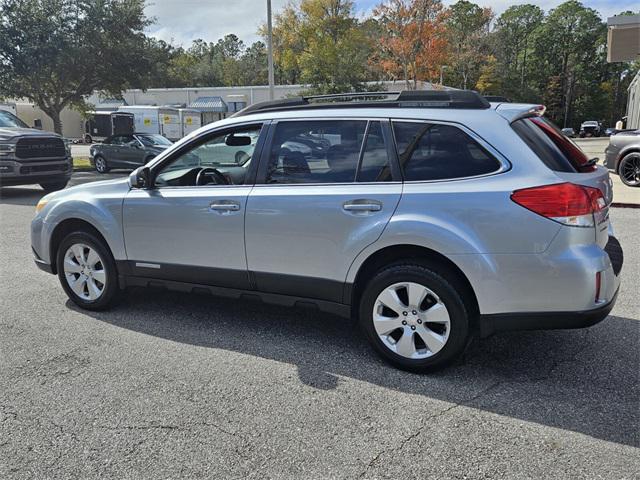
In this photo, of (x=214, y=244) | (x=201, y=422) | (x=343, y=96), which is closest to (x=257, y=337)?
(x=214, y=244)

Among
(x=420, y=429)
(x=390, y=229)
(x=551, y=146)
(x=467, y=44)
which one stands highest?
(x=467, y=44)

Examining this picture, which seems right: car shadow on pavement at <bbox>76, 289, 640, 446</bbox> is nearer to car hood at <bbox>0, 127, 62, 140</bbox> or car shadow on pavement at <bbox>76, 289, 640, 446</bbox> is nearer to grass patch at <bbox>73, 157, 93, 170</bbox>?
car hood at <bbox>0, 127, 62, 140</bbox>

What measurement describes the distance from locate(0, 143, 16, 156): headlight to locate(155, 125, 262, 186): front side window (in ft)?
31.8

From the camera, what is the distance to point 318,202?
3711 mm

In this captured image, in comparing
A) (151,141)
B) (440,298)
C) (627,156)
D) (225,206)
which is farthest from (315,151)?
(151,141)

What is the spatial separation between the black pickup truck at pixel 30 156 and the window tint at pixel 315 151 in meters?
10.7

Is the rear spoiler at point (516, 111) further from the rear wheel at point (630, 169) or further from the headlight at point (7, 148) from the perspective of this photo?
the headlight at point (7, 148)

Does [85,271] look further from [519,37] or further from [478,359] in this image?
[519,37]

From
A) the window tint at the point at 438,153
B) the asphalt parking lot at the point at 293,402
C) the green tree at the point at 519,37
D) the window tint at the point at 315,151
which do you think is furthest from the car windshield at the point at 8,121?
the green tree at the point at 519,37

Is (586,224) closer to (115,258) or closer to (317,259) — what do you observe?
(317,259)

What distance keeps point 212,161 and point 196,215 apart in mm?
658

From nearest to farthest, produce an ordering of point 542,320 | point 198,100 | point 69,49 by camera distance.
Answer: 1. point 542,320
2. point 69,49
3. point 198,100

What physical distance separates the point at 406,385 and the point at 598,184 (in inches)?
70.1

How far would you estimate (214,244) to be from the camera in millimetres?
4168
